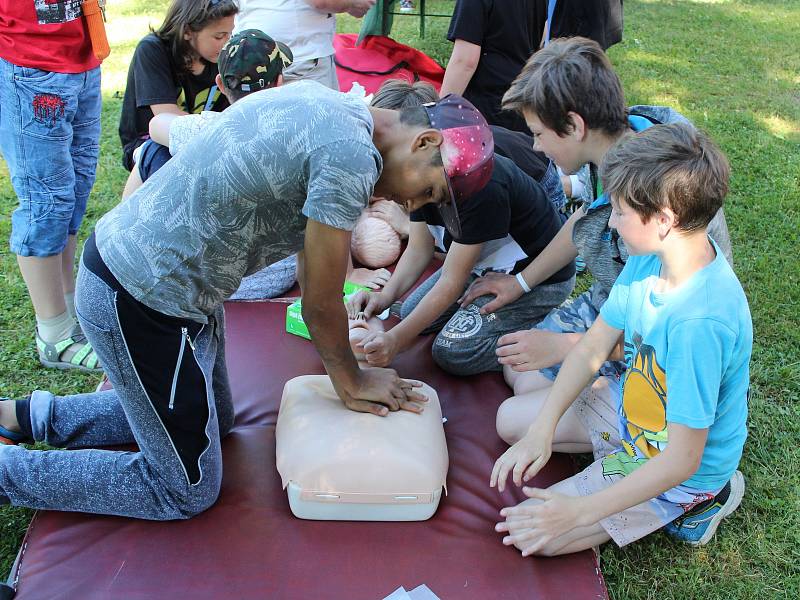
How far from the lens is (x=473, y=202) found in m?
2.45

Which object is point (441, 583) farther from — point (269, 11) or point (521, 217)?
point (269, 11)

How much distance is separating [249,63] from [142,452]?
1.48 m

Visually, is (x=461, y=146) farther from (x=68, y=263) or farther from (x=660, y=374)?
(x=68, y=263)

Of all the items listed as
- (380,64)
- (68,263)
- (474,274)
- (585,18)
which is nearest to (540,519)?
(474,274)

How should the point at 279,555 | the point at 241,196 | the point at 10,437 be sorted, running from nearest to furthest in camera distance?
the point at 241,196
the point at 279,555
the point at 10,437

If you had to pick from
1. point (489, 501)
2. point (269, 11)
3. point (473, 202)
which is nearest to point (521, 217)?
point (473, 202)

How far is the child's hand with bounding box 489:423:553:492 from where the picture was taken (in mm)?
2062

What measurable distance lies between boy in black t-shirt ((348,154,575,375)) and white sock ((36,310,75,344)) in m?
1.22

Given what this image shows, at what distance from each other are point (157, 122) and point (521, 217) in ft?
4.92

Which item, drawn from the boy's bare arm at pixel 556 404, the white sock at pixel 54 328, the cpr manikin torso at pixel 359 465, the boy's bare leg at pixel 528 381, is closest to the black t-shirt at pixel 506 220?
the boy's bare leg at pixel 528 381

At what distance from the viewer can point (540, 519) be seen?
1989 millimetres

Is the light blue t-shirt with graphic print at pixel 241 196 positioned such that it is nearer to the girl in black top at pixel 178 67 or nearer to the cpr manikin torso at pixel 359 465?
the cpr manikin torso at pixel 359 465

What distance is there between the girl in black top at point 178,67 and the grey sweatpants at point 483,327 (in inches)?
59.7

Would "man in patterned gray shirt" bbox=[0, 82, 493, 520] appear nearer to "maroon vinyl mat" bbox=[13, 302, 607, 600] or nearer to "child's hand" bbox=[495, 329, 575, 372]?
"maroon vinyl mat" bbox=[13, 302, 607, 600]
